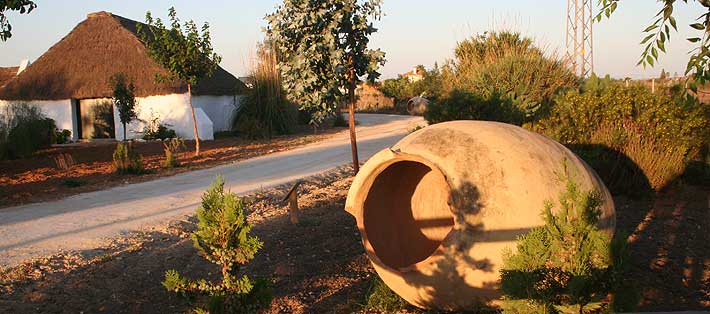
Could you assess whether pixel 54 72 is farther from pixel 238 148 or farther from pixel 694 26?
pixel 694 26

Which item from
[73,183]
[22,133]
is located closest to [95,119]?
[22,133]

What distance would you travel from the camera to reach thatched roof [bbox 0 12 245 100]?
25047 millimetres

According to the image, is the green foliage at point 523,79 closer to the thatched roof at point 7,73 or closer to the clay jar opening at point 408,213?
the clay jar opening at point 408,213

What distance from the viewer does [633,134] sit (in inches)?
368

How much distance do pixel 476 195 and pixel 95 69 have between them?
80.6 ft

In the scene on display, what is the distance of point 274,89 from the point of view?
2612cm

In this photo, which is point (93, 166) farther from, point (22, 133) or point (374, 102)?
point (374, 102)

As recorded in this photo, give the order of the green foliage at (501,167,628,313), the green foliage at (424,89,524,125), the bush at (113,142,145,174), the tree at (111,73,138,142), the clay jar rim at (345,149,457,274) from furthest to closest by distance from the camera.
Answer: the tree at (111,73,138,142)
the bush at (113,142,145,174)
the green foliage at (424,89,524,125)
the clay jar rim at (345,149,457,274)
the green foliage at (501,167,628,313)

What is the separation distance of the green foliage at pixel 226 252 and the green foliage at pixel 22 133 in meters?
16.5

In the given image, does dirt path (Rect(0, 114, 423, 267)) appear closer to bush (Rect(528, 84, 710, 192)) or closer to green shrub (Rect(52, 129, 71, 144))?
bush (Rect(528, 84, 710, 192))

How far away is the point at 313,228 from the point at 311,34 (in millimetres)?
3096

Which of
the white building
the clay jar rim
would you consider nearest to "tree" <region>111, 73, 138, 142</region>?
the white building

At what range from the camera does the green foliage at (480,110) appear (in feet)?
36.7

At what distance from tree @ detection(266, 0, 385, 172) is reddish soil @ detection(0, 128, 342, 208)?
18.6 ft
